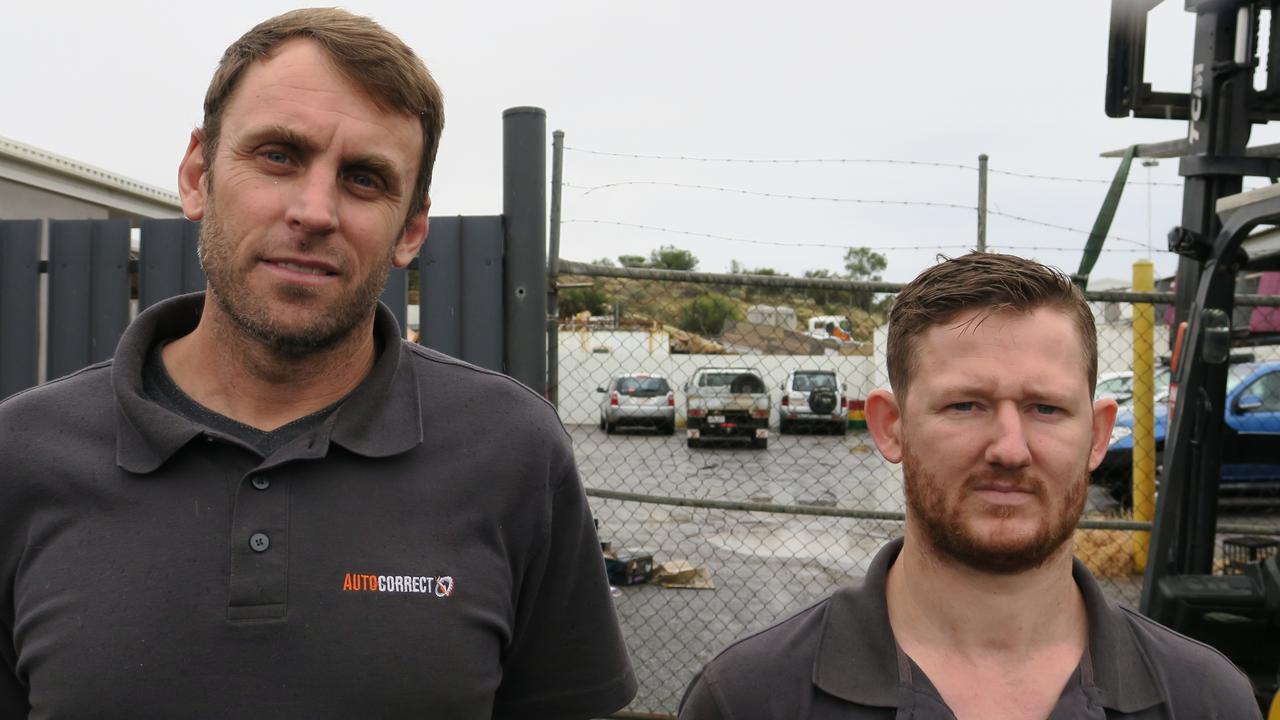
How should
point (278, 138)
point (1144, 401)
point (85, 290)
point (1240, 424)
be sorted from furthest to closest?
point (1240, 424) → point (1144, 401) → point (85, 290) → point (278, 138)

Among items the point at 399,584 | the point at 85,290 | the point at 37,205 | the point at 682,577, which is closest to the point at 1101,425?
the point at 399,584

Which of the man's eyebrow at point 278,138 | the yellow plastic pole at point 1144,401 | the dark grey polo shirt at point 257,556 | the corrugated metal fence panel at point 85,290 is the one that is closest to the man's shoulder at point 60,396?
the dark grey polo shirt at point 257,556

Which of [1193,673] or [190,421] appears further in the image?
[190,421]

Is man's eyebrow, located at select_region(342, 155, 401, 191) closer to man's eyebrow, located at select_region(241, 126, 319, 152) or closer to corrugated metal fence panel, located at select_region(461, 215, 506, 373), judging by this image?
man's eyebrow, located at select_region(241, 126, 319, 152)

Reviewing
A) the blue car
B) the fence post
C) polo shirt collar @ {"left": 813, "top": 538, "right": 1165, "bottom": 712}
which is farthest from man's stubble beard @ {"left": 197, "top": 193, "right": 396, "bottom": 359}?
the blue car

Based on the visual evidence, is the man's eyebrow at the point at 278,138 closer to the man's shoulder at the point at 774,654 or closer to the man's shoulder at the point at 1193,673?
the man's shoulder at the point at 774,654

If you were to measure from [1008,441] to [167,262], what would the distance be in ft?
11.7

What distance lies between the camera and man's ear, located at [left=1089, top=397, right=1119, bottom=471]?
1651 millimetres

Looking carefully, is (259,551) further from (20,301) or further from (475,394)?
(20,301)

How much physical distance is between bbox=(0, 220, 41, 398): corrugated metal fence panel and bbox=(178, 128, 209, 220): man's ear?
2.80m

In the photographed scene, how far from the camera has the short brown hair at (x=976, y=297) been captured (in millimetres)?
1618

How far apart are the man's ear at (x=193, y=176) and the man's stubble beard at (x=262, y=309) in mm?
103

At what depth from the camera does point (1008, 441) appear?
1514 millimetres

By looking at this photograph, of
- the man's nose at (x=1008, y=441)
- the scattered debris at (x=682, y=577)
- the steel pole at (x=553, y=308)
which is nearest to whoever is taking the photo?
the man's nose at (x=1008, y=441)
